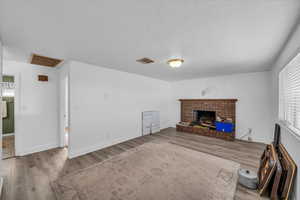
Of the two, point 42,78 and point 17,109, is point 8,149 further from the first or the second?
point 42,78

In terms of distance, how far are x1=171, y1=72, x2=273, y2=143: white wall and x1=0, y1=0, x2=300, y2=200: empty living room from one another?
32 millimetres

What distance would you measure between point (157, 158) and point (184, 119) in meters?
3.26

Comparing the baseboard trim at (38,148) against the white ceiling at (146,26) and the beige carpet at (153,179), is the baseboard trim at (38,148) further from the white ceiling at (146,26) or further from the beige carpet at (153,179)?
the white ceiling at (146,26)

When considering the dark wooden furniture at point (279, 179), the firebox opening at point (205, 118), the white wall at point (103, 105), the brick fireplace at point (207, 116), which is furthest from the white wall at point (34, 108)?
the firebox opening at point (205, 118)

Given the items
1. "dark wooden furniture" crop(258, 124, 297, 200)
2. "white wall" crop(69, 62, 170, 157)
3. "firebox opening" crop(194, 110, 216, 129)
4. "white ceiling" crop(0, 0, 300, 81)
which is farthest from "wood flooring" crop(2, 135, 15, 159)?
"firebox opening" crop(194, 110, 216, 129)

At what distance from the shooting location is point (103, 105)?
3570 mm

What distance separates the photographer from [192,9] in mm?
1282

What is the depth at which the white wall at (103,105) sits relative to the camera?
301cm

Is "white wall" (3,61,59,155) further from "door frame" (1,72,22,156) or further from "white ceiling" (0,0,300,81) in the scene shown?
"white ceiling" (0,0,300,81)

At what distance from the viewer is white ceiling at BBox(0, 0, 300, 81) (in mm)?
1234

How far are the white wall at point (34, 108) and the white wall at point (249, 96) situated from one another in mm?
5530

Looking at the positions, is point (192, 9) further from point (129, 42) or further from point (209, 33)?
point (129, 42)

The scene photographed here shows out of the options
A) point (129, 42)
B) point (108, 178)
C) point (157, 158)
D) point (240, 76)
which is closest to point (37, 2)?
point (129, 42)

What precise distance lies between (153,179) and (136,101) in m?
2.89
